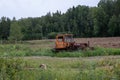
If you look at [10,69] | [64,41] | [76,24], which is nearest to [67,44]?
[64,41]

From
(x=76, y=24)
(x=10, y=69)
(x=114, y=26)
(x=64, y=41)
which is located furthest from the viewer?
(x=76, y=24)

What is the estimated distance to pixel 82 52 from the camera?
39500 millimetres

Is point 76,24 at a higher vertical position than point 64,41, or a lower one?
higher

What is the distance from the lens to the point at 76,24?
5261 inches

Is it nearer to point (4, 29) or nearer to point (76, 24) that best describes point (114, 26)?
point (76, 24)

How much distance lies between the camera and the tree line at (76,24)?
104438 mm

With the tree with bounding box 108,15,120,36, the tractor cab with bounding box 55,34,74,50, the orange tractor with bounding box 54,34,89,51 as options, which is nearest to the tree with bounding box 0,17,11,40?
the tree with bounding box 108,15,120,36

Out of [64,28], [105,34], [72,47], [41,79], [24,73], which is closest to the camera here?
[41,79]

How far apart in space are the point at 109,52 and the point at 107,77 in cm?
3330

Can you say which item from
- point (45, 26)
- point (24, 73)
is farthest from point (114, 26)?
point (24, 73)

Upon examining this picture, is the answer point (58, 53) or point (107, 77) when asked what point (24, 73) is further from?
point (58, 53)

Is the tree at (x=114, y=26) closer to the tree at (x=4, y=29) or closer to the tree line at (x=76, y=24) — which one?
the tree line at (x=76, y=24)

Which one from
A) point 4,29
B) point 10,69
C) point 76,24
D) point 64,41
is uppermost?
point 76,24

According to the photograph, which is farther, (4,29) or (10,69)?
(4,29)
